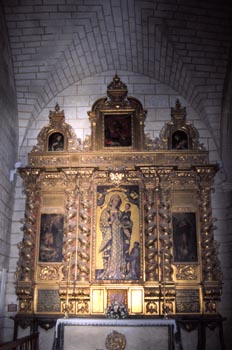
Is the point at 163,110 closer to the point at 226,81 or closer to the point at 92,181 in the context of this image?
the point at 226,81

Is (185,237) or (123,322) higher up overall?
(185,237)

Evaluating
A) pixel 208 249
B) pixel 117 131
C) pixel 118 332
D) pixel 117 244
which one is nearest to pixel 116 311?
pixel 118 332

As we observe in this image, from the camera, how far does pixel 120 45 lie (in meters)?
10.7

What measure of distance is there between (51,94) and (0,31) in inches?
93.3

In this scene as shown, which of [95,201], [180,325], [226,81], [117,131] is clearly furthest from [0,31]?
[180,325]

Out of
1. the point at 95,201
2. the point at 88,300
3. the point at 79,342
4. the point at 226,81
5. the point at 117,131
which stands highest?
the point at 226,81

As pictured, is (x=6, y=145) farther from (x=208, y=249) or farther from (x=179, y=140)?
(x=208, y=249)

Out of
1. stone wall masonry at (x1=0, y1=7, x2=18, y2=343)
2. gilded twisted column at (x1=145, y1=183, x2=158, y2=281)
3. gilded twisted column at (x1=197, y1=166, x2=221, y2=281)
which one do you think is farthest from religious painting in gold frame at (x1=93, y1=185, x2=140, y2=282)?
stone wall masonry at (x1=0, y1=7, x2=18, y2=343)

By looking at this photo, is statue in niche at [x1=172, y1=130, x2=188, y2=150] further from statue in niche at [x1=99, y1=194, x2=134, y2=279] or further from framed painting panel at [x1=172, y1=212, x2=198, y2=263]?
statue in niche at [x1=99, y1=194, x2=134, y2=279]

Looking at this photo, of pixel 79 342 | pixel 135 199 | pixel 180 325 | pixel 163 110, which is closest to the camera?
pixel 79 342

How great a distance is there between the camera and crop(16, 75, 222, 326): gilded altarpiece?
379 inches

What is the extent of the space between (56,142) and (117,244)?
10.0 feet

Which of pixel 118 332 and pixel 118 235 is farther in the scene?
pixel 118 235

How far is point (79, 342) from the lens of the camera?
8.44 metres
